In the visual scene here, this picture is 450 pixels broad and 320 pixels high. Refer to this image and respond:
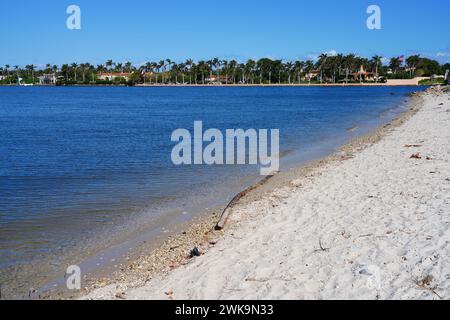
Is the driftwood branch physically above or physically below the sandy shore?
below

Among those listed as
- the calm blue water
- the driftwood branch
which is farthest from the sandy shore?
the calm blue water

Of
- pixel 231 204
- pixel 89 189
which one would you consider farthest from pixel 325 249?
pixel 89 189

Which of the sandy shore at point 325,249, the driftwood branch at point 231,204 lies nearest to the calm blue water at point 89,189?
the driftwood branch at point 231,204

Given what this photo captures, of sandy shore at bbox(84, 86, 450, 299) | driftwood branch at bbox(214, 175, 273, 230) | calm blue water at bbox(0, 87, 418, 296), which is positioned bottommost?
calm blue water at bbox(0, 87, 418, 296)

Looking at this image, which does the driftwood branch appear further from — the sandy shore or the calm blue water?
the calm blue water

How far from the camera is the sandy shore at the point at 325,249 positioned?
6809 millimetres

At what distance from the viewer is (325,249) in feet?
27.2

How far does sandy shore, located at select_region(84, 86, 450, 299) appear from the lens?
681cm

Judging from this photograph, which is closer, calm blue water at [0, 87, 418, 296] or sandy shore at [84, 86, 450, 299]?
sandy shore at [84, 86, 450, 299]

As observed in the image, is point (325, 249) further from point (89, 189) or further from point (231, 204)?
point (89, 189)

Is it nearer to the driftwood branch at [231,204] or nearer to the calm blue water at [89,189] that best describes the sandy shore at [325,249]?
the driftwood branch at [231,204]

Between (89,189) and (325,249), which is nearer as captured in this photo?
(325,249)
